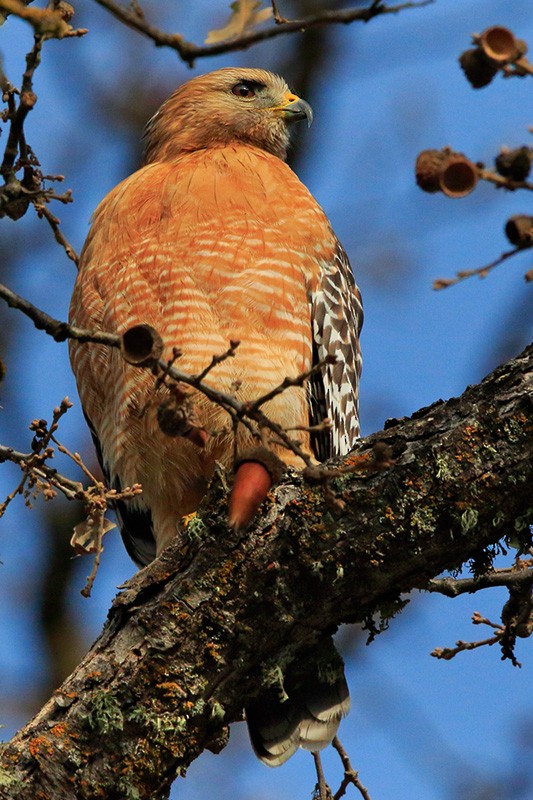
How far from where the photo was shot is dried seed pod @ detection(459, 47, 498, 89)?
87.4 inches

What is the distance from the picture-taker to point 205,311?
15.5 ft

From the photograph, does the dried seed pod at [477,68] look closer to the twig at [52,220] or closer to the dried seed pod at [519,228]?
the dried seed pod at [519,228]

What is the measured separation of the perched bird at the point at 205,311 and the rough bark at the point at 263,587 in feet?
2.26

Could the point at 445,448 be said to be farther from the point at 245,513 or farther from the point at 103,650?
the point at 103,650

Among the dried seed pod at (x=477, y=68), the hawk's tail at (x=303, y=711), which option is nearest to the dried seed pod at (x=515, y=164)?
the dried seed pod at (x=477, y=68)

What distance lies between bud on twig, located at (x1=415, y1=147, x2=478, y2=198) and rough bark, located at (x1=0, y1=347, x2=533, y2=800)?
146 centimetres

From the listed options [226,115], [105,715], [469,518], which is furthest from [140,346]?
[226,115]

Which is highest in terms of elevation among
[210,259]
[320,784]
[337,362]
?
[210,259]

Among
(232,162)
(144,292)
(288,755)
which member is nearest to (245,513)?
(288,755)

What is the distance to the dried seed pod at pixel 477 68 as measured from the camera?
2.22 meters

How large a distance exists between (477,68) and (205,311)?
2.59 m

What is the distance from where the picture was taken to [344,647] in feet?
25.0

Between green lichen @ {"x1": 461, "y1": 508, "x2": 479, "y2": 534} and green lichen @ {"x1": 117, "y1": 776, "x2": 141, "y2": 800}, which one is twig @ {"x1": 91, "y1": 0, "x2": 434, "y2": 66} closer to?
green lichen @ {"x1": 461, "y1": 508, "x2": 479, "y2": 534}

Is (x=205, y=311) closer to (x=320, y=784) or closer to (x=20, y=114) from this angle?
(x=320, y=784)
